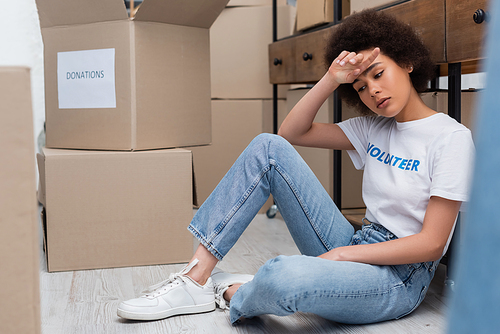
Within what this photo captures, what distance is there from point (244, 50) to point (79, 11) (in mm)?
927

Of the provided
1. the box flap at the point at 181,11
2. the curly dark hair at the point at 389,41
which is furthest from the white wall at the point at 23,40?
the curly dark hair at the point at 389,41

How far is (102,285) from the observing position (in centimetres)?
123

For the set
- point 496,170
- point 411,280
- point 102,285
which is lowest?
point 102,285

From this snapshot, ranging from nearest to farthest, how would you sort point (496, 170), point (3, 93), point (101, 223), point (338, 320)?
point (496, 170) < point (3, 93) < point (338, 320) < point (101, 223)

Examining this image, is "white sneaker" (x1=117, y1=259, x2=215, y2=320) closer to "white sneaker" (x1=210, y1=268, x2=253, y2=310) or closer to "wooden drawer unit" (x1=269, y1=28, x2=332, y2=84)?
"white sneaker" (x1=210, y1=268, x2=253, y2=310)

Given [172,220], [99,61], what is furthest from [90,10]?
[172,220]

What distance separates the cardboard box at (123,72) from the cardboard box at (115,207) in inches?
2.8

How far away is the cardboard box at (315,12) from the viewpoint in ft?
5.16

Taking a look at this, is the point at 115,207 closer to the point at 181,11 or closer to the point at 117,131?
the point at 117,131

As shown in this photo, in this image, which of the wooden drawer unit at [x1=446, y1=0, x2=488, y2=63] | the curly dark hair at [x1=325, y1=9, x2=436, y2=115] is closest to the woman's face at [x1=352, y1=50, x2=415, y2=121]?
the curly dark hair at [x1=325, y1=9, x2=436, y2=115]

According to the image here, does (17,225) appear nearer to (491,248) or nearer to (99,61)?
(491,248)

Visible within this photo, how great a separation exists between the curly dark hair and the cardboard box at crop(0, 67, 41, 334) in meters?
0.72

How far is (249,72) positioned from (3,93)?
1743 millimetres

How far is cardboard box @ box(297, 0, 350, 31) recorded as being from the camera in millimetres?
1571
